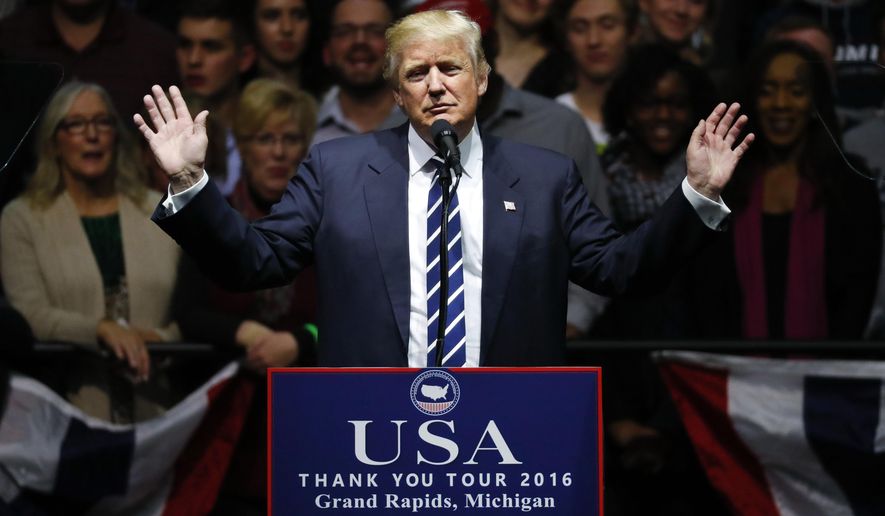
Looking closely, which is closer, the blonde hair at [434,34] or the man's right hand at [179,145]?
the man's right hand at [179,145]

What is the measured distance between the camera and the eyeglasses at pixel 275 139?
611cm

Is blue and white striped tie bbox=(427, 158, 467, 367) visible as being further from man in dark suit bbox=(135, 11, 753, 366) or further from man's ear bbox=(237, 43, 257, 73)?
man's ear bbox=(237, 43, 257, 73)

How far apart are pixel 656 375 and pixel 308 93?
1.74 m

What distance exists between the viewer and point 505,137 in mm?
5871

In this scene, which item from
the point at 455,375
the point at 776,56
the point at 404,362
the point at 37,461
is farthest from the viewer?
the point at 776,56

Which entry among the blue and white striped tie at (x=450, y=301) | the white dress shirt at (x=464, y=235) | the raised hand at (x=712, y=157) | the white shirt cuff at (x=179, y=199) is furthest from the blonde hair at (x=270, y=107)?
the raised hand at (x=712, y=157)

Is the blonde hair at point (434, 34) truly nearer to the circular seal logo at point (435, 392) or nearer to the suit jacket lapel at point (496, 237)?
the suit jacket lapel at point (496, 237)

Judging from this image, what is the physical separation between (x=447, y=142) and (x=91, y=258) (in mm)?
2593

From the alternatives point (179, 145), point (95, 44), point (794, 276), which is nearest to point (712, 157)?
point (179, 145)

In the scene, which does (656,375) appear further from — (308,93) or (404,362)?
(404,362)

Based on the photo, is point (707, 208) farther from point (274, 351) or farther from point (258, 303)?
point (258, 303)

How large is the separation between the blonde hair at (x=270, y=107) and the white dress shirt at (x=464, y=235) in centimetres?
224

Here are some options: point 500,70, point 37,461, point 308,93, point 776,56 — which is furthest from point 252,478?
point 776,56

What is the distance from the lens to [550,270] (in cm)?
393
